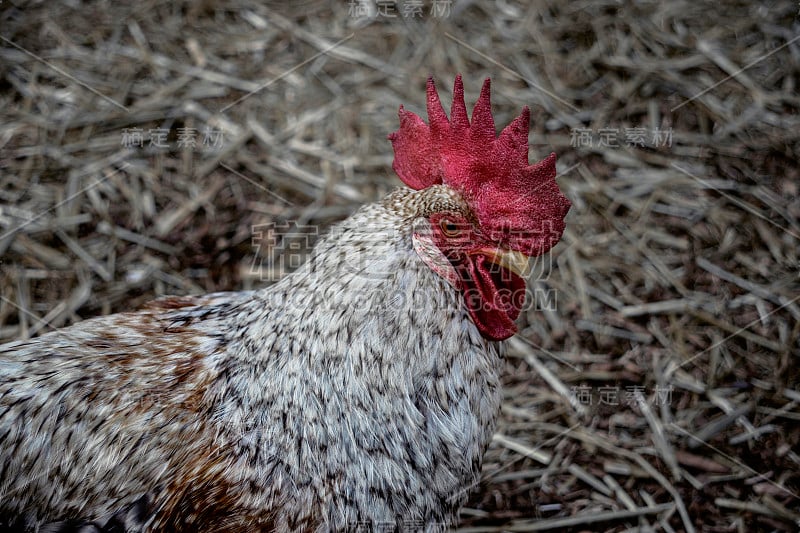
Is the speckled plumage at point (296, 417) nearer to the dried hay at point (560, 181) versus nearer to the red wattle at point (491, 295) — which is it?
the red wattle at point (491, 295)

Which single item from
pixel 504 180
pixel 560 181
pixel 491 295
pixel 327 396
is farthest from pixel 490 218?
pixel 560 181

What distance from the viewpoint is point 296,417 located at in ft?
7.07

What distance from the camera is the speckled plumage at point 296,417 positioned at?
210 cm

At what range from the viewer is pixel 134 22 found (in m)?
4.64

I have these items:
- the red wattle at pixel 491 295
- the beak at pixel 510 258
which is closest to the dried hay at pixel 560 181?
the red wattle at pixel 491 295

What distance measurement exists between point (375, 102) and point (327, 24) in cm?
83

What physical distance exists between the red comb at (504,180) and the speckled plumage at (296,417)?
0.41 ft

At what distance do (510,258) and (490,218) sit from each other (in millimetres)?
155

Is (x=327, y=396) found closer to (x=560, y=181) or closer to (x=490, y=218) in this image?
(x=490, y=218)

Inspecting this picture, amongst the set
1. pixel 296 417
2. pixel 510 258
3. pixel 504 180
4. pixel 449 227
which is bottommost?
pixel 296 417

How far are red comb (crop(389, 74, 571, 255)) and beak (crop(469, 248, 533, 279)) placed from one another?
0.10ft

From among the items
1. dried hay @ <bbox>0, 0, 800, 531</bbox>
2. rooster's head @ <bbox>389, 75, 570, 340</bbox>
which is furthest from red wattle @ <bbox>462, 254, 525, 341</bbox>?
dried hay @ <bbox>0, 0, 800, 531</bbox>

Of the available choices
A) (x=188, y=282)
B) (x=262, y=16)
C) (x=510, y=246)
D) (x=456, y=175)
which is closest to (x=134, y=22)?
(x=262, y=16)

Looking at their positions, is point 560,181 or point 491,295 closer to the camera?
point 491,295
